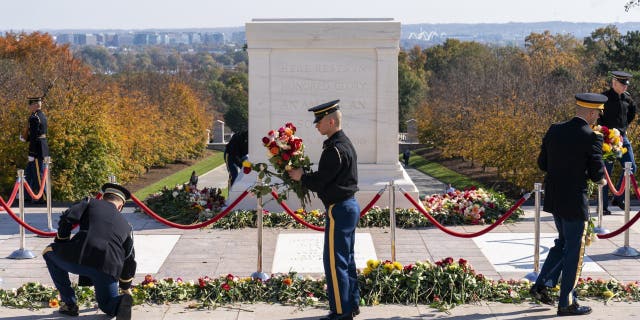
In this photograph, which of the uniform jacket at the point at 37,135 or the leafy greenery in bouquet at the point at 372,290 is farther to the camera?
the uniform jacket at the point at 37,135

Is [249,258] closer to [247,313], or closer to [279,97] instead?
[247,313]

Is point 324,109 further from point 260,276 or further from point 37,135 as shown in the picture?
point 37,135

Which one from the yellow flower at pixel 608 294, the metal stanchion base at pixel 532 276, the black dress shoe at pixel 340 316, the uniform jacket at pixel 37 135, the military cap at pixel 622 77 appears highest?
the military cap at pixel 622 77

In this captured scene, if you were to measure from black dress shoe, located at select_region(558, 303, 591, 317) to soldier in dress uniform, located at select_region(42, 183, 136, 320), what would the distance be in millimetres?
3567

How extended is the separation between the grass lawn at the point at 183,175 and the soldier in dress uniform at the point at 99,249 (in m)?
17.6

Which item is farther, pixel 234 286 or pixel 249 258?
pixel 249 258

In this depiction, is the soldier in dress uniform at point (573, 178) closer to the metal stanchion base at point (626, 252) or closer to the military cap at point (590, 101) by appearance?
the military cap at point (590, 101)

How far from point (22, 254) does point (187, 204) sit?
3.10 metres

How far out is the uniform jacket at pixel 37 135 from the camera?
14891 mm

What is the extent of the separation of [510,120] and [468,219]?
47.7 ft

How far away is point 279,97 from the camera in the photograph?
13.6m

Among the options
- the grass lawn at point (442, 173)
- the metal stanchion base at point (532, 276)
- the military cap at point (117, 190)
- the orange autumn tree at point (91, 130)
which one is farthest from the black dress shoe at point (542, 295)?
the grass lawn at point (442, 173)

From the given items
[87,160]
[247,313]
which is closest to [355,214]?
[247,313]

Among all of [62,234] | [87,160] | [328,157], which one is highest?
[328,157]
